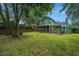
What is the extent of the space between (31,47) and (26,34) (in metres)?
0.14

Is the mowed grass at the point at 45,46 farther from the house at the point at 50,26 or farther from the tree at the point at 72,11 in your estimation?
the tree at the point at 72,11

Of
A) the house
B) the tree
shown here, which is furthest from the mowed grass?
the tree

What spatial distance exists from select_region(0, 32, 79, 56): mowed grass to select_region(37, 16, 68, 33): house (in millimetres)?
44

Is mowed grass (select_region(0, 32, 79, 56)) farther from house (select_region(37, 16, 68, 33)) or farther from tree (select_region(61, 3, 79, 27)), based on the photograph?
tree (select_region(61, 3, 79, 27))

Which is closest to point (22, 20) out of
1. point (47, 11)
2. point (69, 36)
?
point (47, 11)

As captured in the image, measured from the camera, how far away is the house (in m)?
2.13

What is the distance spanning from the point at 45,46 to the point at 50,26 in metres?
0.21

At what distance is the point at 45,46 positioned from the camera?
6.99 feet

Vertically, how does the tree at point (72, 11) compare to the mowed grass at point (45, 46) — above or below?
above

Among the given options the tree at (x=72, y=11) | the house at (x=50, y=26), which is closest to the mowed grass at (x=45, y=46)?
the house at (x=50, y=26)

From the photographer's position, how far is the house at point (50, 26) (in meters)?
2.13

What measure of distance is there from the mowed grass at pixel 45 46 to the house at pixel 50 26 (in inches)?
1.7

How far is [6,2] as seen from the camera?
2.14 meters

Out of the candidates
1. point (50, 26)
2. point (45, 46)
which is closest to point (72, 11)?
point (50, 26)
